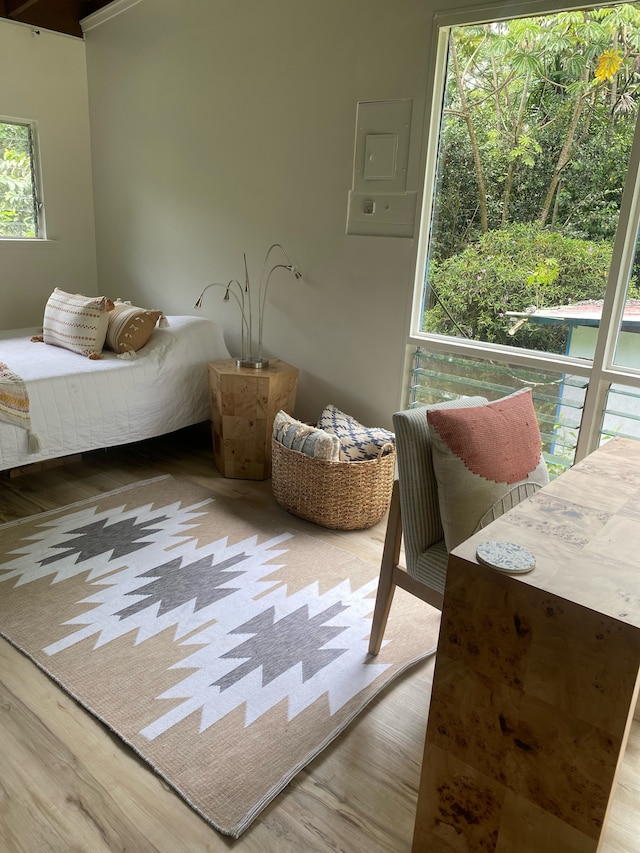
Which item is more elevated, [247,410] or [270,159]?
[270,159]

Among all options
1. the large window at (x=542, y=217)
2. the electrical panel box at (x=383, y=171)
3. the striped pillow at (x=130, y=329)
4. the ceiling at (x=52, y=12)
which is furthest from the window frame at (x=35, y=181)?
the large window at (x=542, y=217)

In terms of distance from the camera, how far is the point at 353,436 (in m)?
2.84

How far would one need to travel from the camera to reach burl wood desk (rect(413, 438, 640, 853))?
1031mm

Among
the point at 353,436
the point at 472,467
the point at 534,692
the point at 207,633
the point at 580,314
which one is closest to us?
the point at 534,692

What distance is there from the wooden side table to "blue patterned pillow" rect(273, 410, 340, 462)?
0.71 feet

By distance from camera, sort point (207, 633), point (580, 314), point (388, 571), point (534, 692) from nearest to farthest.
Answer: point (534, 692) < point (388, 571) < point (207, 633) < point (580, 314)

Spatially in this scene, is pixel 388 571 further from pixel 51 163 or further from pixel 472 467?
pixel 51 163

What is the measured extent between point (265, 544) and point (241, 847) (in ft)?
4.40

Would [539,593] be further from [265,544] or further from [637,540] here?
[265,544]

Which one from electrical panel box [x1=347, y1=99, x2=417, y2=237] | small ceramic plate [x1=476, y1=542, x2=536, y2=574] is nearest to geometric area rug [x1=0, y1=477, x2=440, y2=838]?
small ceramic plate [x1=476, y1=542, x2=536, y2=574]

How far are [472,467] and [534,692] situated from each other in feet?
2.15

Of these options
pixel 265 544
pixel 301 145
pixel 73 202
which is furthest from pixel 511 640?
pixel 73 202

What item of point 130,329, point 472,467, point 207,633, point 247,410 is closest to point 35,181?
point 130,329

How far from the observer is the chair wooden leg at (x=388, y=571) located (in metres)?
1.84
